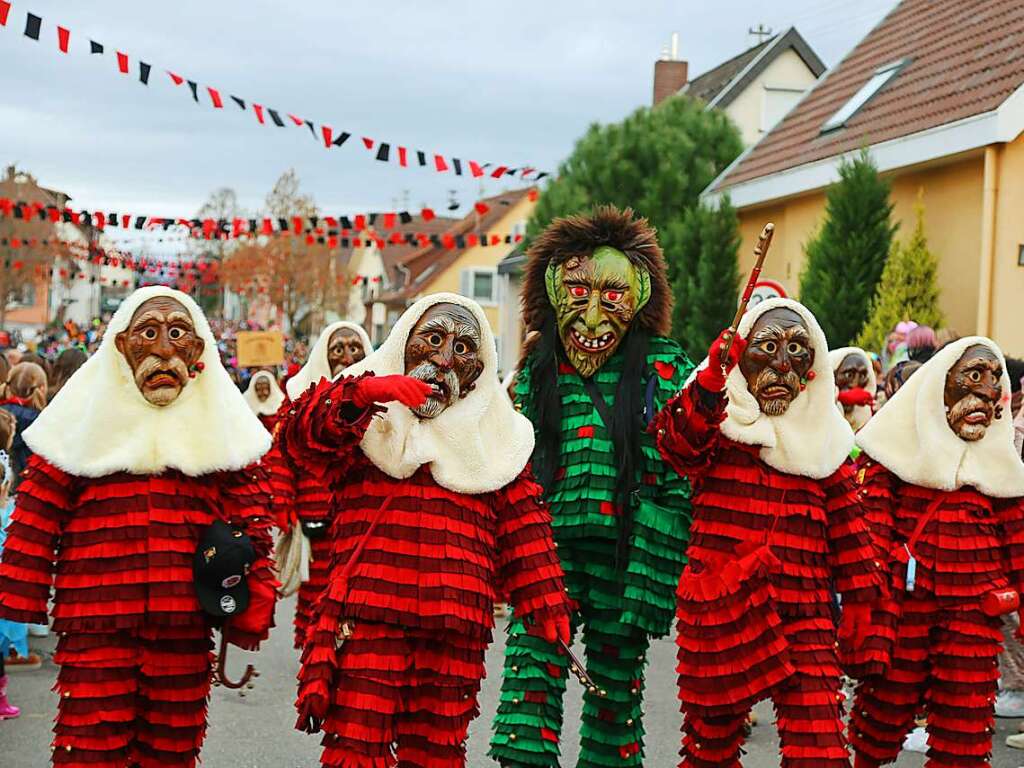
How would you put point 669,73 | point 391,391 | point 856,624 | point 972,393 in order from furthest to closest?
point 669,73
point 972,393
point 856,624
point 391,391

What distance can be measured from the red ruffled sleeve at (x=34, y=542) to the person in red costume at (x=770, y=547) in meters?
2.17

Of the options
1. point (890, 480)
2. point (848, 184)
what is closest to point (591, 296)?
point (890, 480)

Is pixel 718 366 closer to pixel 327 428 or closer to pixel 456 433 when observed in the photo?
pixel 456 433

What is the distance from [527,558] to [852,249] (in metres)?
11.8

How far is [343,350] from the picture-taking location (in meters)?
8.79

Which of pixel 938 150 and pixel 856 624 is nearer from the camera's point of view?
pixel 856 624

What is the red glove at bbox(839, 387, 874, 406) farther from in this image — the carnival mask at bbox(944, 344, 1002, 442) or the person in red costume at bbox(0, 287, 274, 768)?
the person in red costume at bbox(0, 287, 274, 768)

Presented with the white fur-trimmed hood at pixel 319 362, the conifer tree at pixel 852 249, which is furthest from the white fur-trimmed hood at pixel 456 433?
the conifer tree at pixel 852 249

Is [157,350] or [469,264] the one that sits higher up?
[469,264]

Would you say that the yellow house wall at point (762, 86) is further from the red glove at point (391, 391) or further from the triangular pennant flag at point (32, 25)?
the red glove at point (391, 391)

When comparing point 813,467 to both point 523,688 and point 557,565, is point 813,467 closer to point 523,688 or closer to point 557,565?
point 557,565

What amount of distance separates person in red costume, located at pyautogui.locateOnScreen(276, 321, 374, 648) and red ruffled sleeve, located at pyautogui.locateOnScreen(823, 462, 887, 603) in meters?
2.58

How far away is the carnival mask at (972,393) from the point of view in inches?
229

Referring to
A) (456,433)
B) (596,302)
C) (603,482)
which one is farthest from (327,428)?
(596,302)
